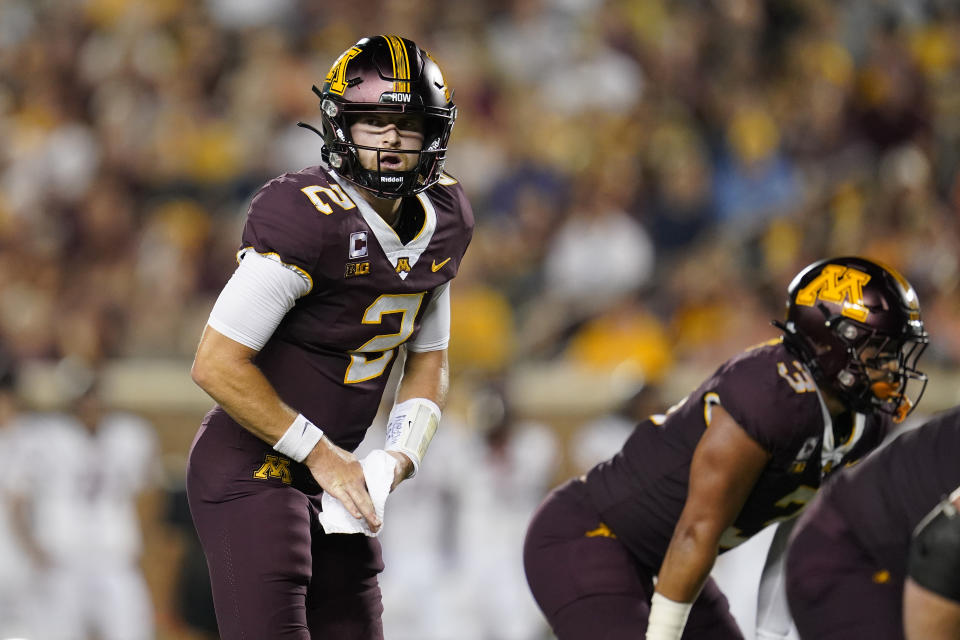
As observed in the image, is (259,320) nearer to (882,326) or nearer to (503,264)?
(882,326)

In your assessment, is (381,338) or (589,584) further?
(589,584)

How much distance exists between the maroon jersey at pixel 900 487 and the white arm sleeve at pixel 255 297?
1.48 metres

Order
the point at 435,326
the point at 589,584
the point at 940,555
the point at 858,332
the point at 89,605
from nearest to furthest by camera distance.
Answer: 1. the point at 940,555
2. the point at 858,332
3. the point at 589,584
4. the point at 435,326
5. the point at 89,605

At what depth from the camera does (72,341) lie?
311 inches

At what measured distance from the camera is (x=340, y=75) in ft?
11.0

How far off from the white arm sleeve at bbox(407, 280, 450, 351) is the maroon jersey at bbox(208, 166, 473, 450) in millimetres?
71

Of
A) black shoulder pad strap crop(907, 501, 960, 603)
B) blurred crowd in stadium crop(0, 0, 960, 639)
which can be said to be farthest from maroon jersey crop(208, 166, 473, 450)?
blurred crowd in stadium crop(0, 0, 960, 639)

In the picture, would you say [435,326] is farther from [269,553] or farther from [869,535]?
[869,535]

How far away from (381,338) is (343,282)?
23 centimetres

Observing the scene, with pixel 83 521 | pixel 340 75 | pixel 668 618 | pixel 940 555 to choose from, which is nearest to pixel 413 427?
pixel 668 618

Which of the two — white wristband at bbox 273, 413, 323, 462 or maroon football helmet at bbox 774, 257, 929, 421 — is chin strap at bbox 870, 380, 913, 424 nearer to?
maroon football helmet at bbox 774, 257, 929, 421

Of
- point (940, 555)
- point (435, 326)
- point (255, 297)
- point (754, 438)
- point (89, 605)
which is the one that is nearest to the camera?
point (940, 555)

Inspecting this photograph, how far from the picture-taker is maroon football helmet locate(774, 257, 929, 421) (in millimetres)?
3346

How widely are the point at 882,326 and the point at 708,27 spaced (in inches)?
243
